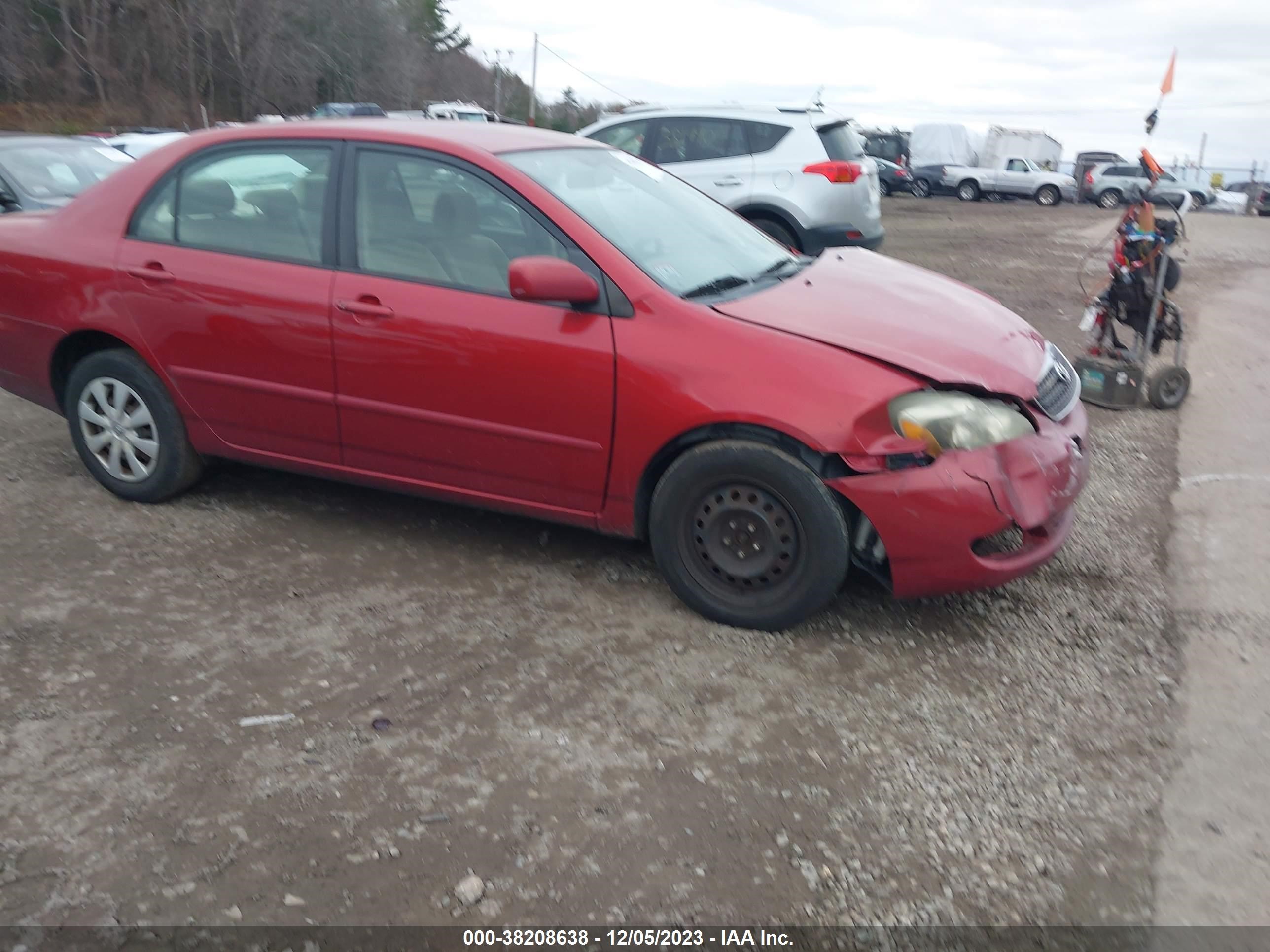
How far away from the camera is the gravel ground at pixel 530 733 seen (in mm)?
2549

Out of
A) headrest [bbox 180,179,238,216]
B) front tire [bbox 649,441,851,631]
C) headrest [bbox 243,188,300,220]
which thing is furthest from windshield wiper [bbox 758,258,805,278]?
headrest [bbox 180,179,238,216]

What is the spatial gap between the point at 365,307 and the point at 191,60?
4223cm

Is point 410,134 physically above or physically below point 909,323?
above

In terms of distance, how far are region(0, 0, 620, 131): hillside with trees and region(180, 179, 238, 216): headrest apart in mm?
29088

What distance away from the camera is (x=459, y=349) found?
3881 millimetres

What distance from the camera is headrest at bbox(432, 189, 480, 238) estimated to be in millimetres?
4012

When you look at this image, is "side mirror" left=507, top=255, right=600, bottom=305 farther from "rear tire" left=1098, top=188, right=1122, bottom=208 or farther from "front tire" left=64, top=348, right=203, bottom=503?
"rear tire" left=1098, top=188, right=1122, bottom=208

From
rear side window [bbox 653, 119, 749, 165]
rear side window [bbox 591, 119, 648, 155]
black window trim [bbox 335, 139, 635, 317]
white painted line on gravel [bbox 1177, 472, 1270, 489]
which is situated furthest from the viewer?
rear side window [bbox 591, 119, 648, 155]

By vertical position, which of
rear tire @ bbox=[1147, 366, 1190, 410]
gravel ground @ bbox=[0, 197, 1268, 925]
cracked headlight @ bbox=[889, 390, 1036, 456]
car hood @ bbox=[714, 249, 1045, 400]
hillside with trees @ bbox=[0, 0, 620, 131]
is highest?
hillside with trees @ bbox=[0, 0, 620, 131]

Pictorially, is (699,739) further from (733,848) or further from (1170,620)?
(1170,620)

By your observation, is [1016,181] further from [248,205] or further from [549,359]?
[549,359]

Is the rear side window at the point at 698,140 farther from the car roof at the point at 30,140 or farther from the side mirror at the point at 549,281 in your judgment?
the side mirror at the point at 549,281

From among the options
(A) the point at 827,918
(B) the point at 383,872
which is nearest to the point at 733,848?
(A) the point at 827,918

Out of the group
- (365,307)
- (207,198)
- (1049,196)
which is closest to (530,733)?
(365,307)
